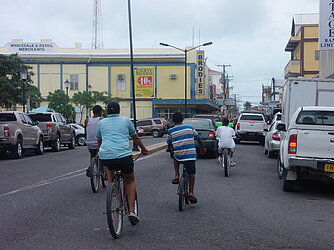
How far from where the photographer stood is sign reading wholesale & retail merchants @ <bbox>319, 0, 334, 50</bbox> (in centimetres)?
2422

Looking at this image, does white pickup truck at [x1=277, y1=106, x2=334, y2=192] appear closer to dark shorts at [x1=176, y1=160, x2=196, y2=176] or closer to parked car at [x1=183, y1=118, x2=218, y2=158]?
dark shorts at [x1=176, y1=160, x2=196, y2=176]

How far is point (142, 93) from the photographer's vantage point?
201 ft

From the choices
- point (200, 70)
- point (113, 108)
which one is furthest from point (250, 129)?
point (200, 70)

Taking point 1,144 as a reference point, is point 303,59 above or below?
above

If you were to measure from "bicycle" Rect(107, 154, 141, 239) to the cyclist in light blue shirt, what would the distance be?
0.08 metres

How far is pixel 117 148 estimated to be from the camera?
A: 6336mm

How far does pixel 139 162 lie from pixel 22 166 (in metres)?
3.94

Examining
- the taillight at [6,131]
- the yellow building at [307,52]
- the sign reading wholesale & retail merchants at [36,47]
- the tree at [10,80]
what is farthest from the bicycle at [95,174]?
the sign reading wholesale & retail merchants at [36,47]

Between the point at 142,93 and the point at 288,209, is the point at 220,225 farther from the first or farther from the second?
the point at 142,93

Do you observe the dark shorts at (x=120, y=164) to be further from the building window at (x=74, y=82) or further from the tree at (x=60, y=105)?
the building window at (x=74, y=82)

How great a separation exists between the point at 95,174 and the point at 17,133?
1017 centimetres

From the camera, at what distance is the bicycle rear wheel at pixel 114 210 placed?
5867 millimetres

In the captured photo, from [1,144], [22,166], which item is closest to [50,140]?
[1,144]

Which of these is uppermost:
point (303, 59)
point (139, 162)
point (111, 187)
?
point (303, 59)
